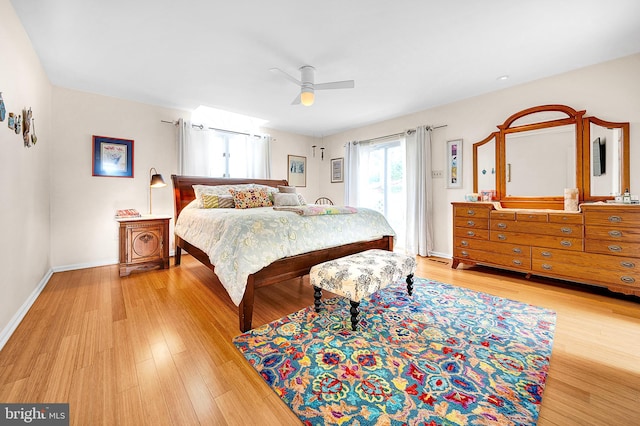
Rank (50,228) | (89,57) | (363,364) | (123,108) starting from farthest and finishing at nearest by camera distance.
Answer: (123,108), (50,228), (89,57), (363,364)

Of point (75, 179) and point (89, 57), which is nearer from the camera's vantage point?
point (89, 57)

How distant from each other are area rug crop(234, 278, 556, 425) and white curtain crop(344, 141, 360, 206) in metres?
3.40

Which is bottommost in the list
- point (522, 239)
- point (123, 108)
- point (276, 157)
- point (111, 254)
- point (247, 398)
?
point (247, 398)

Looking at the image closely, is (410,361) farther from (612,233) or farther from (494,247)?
(612,233)

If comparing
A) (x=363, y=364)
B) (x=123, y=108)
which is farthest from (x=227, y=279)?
(x=123, y=108)

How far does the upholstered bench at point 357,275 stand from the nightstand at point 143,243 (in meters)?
2.51

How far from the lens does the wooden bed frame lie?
1970 mm

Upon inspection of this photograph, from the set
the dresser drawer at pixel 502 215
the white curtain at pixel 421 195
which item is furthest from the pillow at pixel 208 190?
the dresser drawer at pixel 502 215

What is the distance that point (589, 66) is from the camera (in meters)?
2.95

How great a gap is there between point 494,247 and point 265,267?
9.76ft

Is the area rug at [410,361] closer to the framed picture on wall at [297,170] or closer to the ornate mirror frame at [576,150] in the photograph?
the ornate mirror frame at [576,150]

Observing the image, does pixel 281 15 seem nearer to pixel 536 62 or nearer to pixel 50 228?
pixel 536 62

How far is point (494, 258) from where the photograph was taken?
3305 millimetres

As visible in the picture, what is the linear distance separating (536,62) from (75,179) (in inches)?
238
